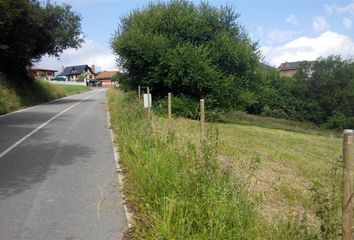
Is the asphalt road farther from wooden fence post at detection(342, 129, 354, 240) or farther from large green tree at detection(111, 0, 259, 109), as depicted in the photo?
large green tree at detection(111, 0, 259, 109)

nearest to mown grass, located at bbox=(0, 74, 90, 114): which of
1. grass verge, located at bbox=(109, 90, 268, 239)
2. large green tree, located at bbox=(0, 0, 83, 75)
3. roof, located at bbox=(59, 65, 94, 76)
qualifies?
large green tree, located at bbox=(0, 0, 83, 75)

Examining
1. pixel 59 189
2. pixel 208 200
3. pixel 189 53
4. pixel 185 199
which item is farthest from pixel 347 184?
pixel 189 53

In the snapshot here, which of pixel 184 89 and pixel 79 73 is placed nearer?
pixel 184 89

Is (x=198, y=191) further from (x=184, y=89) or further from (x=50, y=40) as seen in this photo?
(x=50, y=40)

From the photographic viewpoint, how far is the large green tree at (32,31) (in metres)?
29.4

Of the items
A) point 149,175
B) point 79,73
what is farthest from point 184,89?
point 79,73

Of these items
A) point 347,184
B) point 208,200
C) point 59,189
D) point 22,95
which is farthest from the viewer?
point 22,95

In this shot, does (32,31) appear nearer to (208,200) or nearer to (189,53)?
(189,53)

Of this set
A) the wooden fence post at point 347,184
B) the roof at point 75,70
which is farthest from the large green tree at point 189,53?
the roof at point 75,70

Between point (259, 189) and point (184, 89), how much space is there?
17616 mm

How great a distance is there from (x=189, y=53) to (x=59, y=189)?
1701 centimetres

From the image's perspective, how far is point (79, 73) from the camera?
6526 inches

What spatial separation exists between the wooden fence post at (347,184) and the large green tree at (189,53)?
65.9ft

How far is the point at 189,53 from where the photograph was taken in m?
24.1
